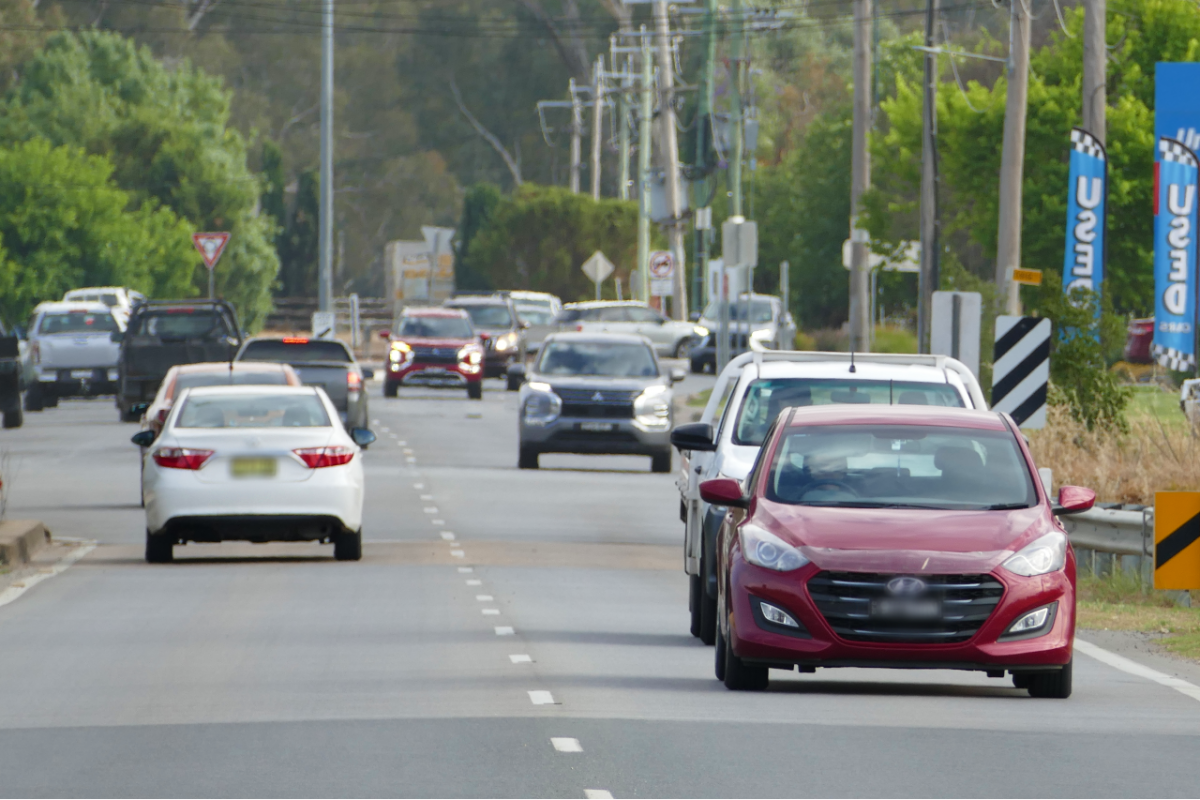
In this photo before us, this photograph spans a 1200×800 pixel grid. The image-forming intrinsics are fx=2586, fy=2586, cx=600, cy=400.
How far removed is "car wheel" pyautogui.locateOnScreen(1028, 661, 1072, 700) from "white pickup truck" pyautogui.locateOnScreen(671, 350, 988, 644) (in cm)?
276

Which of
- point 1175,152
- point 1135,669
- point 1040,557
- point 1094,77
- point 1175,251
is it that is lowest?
point 1135,669

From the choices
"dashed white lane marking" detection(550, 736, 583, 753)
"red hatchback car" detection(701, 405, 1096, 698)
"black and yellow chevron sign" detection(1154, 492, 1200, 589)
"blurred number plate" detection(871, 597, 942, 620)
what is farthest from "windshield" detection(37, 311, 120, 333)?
"dashed white lane marking" detection(550, 736, 583, 753)

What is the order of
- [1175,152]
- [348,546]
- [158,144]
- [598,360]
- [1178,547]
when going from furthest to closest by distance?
[158,144] → [1175,152] → [598,360] → [348,546] → [1178,547]

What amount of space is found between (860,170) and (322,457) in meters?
31.2

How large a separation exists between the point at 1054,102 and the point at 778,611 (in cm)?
3760

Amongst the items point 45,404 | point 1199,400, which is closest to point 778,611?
point 1199,400

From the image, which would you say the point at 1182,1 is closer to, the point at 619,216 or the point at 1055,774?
the point at 1055,774

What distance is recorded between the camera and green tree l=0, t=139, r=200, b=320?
69.8 meters

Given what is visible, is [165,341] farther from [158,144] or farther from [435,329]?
[158,144]

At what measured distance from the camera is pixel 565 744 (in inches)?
404

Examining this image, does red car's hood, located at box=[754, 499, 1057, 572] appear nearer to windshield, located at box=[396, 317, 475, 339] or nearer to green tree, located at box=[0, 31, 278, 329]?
windshield, located at box=[396, 317, 475, 339]

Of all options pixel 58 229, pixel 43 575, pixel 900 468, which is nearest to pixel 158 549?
pixel 43 575

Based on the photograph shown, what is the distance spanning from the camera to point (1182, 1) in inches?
1796

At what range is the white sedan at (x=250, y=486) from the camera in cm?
1953
